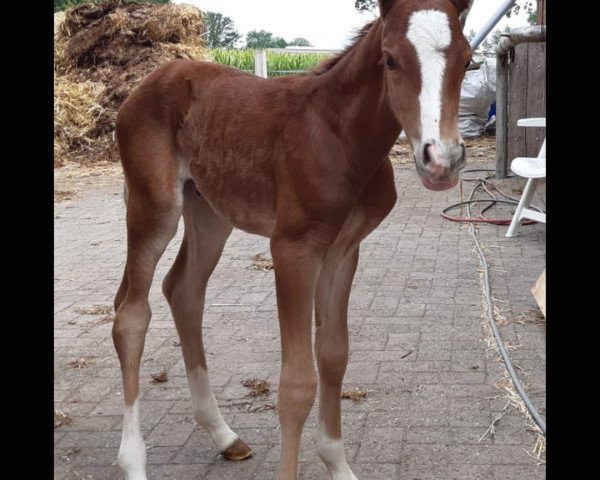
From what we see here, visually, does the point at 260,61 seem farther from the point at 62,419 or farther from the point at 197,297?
the point at 197,297

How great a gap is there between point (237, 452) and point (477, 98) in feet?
40.3

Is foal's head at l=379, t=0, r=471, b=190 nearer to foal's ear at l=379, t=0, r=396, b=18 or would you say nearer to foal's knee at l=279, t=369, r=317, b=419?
foal's ear at l=379, t=0, r=396, b=18

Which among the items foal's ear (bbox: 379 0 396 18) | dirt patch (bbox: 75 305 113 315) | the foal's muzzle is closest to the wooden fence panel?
dirt patch (bbox: 75 305 113 315)

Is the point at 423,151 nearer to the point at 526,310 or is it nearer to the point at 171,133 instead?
the point at 171,133

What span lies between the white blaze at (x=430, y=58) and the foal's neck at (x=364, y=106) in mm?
297

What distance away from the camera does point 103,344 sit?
5270 millimetres

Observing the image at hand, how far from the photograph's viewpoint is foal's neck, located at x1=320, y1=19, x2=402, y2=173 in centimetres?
278

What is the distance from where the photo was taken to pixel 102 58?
48.7 ft

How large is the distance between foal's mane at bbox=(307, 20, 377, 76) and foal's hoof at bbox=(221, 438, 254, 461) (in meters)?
1.70

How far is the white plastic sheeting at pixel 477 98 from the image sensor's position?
580 inches

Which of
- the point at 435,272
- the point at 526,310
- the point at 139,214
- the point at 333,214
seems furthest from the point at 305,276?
the point at 435,272

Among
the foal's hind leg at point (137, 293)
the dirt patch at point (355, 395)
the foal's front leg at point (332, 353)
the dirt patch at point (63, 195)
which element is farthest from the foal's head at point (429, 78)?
the dirt patch at point (63, 195)

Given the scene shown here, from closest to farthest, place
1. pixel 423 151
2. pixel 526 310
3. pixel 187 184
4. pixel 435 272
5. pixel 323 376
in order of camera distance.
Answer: pixel 423 151, pixel 323 376, pixel 187 184, pixel 526 310, pixel 435 272

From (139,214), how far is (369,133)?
110 cm
